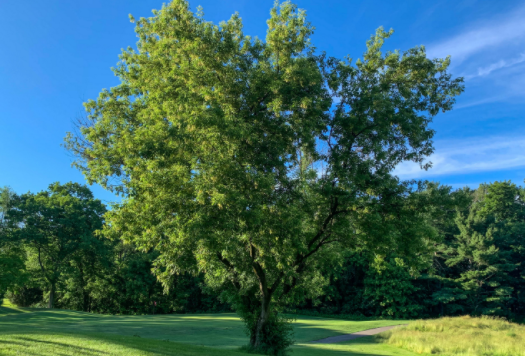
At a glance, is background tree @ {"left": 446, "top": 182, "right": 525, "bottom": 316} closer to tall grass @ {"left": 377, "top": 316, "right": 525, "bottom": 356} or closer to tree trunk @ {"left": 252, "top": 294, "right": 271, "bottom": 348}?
tall grass @ {"left": 377, "top": 316, "right": 525, "bottom": 356}

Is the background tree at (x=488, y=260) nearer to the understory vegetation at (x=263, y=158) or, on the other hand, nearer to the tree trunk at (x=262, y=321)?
the understory vegetation at (x=263, y=158)

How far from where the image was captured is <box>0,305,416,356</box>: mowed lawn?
10375 mm

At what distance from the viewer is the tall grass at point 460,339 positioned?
832 inches

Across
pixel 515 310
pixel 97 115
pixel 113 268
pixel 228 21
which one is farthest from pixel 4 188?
pixel 515 310

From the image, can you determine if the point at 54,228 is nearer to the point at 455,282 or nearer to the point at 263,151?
the point at 263,151

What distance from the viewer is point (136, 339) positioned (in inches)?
587

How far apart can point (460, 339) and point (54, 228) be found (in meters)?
40.6

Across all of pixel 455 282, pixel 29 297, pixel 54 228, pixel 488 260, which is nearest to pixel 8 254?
pixel 54 228

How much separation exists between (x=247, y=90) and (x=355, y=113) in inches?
168

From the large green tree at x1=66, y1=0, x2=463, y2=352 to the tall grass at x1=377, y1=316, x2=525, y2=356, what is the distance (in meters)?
11.7

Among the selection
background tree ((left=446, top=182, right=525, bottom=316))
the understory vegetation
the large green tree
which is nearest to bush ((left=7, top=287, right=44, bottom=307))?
the understory vegetation

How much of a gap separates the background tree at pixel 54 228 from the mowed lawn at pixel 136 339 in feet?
23.4

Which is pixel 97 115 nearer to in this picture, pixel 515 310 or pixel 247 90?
pixel 247 90

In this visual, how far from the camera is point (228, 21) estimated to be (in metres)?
15.2
